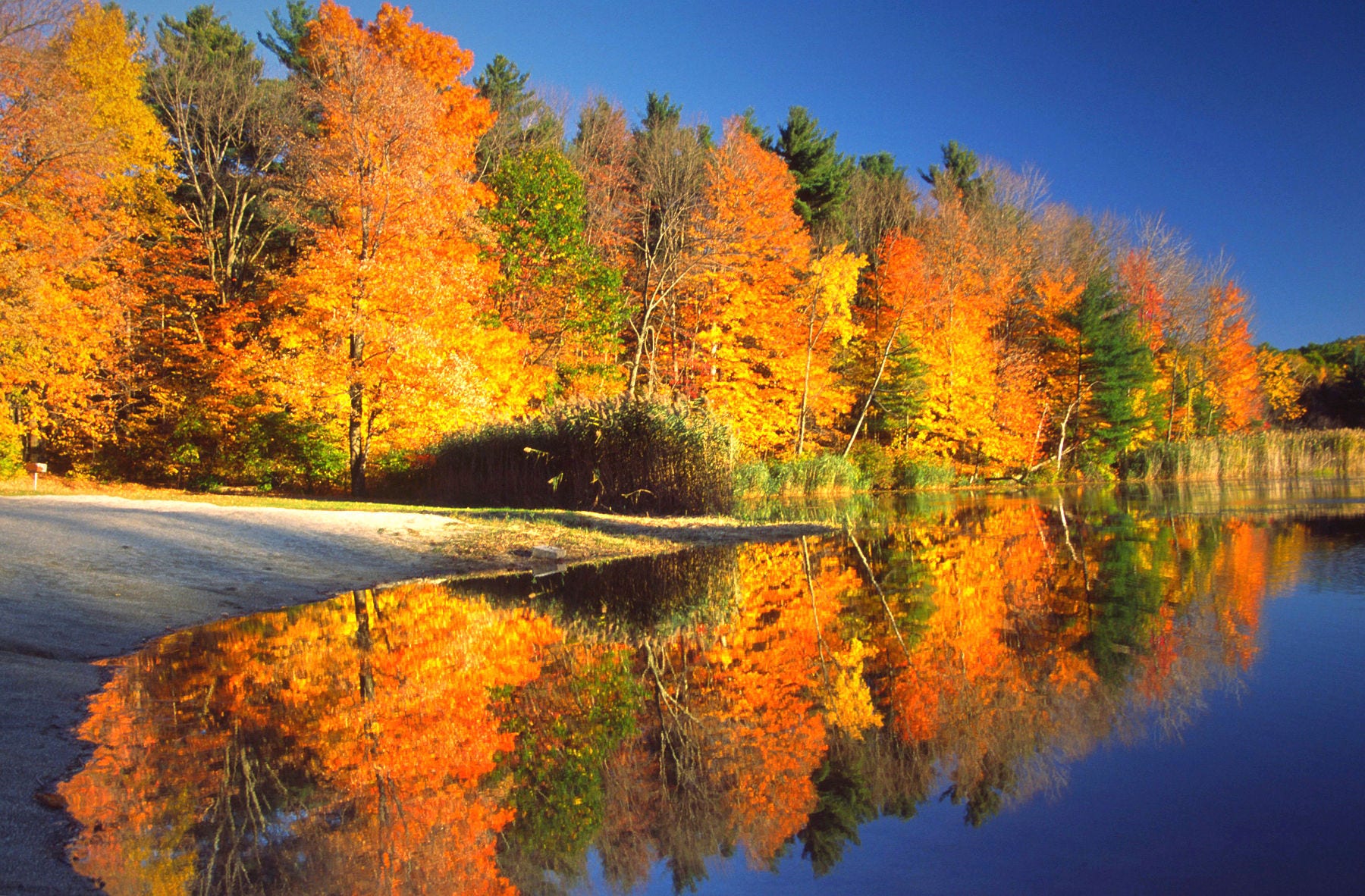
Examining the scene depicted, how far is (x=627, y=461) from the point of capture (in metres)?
16.6

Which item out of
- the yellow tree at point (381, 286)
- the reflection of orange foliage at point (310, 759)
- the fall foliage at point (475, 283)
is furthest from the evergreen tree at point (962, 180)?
the reflection of orange foliage at point (310, 759)

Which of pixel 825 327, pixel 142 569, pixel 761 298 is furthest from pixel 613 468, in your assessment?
pixel 825 327

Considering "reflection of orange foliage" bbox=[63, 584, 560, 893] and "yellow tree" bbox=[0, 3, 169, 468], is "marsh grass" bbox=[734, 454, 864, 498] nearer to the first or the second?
"yellow tree" bbox=[0, 3, 169, 468]

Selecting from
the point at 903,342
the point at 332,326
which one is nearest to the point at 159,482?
the point at 332,326

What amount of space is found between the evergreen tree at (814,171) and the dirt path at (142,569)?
23.6 metres

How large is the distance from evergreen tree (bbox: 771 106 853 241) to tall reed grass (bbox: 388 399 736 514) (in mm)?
21531

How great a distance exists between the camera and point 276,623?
24.0ft

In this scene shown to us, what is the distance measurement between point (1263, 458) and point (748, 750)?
3573 cm

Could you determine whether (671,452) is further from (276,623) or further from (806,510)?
(276,623)

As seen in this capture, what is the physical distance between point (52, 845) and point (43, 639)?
361 cm

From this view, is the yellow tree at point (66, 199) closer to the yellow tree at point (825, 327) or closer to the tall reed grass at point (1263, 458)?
the yellow tree at point (825, 327)

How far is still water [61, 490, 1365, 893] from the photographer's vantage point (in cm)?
294

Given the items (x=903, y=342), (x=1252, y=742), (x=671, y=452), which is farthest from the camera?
(x=903, y=342)

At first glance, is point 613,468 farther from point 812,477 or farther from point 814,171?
point 814,171
